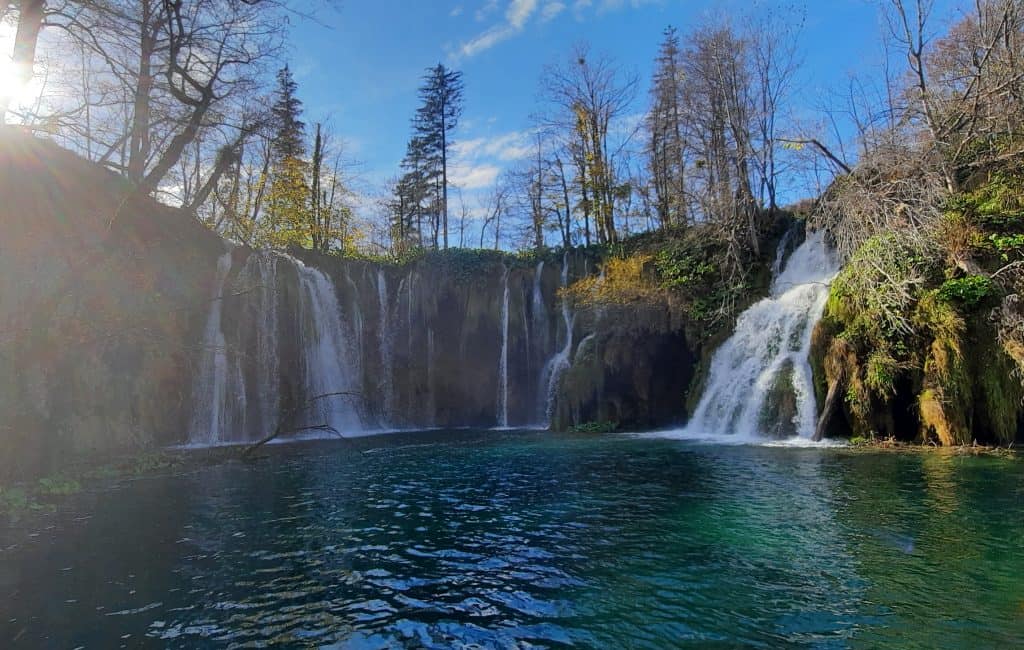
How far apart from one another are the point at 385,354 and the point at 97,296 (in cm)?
1056

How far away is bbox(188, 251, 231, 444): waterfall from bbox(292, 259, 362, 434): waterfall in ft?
9.59

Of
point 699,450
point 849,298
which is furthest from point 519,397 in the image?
point 849,298

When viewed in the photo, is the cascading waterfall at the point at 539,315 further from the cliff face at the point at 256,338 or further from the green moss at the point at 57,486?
the green moss at the point at 57,486

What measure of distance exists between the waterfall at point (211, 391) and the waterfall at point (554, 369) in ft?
37.9

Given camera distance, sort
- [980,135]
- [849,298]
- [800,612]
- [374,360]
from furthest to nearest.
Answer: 1. [374,360]
2. [980,135]
3. [849,298]
4. [800,612]

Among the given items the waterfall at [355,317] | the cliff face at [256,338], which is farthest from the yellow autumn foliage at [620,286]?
the waterfall at [355,317]

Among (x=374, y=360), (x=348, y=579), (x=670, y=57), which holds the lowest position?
(x=348, y=579)

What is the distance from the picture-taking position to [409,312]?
25.8 meters

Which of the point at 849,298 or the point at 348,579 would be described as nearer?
the point at 348,579

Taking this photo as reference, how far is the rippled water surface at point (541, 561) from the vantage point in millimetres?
4395

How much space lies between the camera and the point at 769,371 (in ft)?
51.9

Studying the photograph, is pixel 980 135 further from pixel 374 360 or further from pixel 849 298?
pixel 374 360

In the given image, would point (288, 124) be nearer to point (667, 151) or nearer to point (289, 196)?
Answer: point (289, 196)

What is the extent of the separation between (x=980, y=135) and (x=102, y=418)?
26104mm
